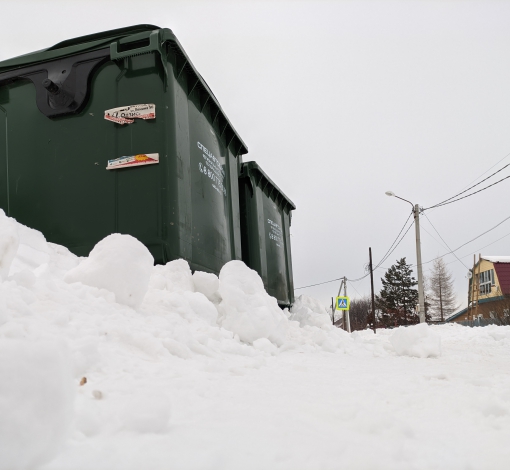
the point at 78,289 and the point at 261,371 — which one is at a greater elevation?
the point at 78,289

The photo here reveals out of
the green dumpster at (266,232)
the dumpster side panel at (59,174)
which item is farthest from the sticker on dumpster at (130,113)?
the green dumpster at (266,232)

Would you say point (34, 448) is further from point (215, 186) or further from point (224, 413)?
A: point (215, 186)

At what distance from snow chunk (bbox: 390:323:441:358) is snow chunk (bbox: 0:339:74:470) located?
3.73m

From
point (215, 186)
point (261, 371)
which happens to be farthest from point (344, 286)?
point (261, 371)

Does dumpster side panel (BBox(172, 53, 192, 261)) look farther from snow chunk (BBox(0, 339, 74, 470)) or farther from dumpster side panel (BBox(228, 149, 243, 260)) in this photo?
snow chunk (BBox(0, 339, 74, 470))

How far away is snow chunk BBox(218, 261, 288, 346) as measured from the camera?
12.5ft

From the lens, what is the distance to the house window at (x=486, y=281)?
2827 centimetres

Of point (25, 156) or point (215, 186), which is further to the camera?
point (215, 186)

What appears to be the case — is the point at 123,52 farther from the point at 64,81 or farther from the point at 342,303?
the point at 342,303

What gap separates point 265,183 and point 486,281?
86.3ft

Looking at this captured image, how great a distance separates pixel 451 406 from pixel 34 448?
1.78m

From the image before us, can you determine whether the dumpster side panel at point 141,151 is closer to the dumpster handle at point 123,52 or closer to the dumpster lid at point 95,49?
the dumpster handle at point 123,52

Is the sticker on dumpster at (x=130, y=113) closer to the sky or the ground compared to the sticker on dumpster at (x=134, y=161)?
closer to the sky

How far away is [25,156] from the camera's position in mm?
4863
